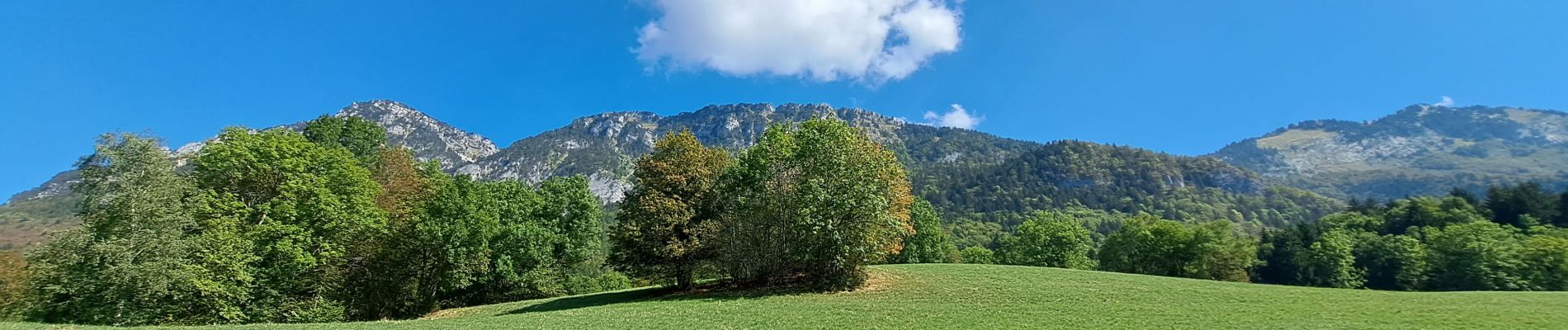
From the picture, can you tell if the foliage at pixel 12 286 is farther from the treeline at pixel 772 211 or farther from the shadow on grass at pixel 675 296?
the treeline at pixel 772 211

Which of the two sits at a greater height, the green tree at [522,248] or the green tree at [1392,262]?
the green tree at [522,248]

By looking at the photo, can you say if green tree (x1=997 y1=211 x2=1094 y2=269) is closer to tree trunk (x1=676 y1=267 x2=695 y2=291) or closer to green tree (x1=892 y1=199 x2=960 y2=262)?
green tree (x1=892 y1=199 x2=960 y2=262)

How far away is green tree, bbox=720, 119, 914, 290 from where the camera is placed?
35312 millimetres

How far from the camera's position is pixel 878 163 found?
37.2m

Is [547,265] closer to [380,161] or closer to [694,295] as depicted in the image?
[380,161]

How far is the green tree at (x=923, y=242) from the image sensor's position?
76.3m

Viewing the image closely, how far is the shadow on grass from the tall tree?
5.11ft

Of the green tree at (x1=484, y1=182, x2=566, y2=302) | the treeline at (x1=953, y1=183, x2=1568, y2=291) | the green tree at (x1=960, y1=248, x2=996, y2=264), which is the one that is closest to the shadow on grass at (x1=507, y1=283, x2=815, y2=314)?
the green tree at (x1=484, y1=182, x2=566, y2=302)

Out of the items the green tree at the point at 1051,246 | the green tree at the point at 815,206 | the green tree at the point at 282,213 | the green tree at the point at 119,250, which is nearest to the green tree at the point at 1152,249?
the green tree at the point at 1051,246

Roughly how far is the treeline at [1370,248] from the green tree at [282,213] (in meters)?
77.8

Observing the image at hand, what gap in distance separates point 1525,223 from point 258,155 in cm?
13219

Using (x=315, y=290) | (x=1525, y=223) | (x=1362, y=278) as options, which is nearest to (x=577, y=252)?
(x=315, y=290)

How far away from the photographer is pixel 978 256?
95250mm

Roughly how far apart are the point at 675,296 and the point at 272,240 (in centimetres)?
2155
